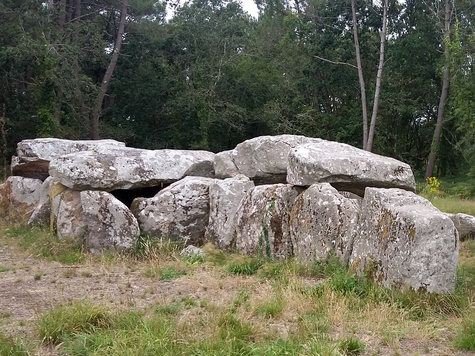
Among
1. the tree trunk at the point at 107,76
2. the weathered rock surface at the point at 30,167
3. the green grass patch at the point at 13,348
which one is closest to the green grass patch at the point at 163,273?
the green grass patch at the point at 13,348

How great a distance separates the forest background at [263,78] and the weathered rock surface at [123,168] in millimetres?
14604

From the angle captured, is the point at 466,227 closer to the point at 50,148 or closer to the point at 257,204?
the point at 257,204

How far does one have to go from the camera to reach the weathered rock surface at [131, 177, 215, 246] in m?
8.98

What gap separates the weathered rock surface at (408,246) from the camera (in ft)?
17.8

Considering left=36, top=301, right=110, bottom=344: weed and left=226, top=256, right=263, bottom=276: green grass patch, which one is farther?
left=226, top=256, right=263, bottom=276: green grass patch

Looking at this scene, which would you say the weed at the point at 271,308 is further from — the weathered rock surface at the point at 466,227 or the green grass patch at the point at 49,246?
the weathered rock surface at the point at 466,227

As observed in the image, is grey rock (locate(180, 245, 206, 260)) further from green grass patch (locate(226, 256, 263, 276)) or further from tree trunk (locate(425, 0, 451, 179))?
tree trunk (locate(425, 0, 451, 179))

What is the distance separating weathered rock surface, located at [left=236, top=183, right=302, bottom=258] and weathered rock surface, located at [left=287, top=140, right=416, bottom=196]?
35 centimetres

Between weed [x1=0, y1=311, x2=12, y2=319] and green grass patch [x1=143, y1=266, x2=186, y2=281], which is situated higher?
green grass patch [x1=143, y1=266, x2=186, y2=281]

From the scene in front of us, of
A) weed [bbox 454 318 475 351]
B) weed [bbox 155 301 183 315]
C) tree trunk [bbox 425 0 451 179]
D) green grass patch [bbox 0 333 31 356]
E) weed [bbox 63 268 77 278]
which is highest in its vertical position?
tree trunk [bbox 425 0 451 179]

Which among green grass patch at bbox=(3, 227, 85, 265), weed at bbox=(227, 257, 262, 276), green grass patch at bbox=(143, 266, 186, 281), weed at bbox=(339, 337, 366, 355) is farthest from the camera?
green grass patch at bbox=(3, 227, 85, 265)

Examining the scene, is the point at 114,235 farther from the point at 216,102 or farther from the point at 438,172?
the point at 438,172

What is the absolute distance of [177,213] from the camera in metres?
9.05

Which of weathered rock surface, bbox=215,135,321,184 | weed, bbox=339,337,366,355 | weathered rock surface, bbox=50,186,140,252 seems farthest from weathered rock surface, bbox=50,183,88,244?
weed, bbox=339,337,366,355
